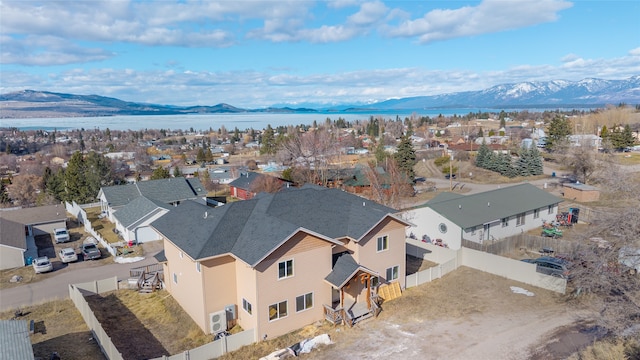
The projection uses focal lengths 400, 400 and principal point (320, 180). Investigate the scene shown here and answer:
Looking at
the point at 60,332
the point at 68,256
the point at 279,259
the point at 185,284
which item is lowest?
the point at 60,332

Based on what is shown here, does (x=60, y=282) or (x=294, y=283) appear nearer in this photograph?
(x=294, y=283)

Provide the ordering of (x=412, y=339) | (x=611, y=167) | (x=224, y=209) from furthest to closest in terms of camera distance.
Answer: (x=224, y=209) < (x=412, y=339) < (x=611, y=167)

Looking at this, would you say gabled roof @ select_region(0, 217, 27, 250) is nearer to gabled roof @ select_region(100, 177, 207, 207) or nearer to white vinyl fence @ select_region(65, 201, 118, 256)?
white vinyl fence @ select_region(65, 201, 118, 256)

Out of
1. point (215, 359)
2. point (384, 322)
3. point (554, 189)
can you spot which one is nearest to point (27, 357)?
point (215, 359)

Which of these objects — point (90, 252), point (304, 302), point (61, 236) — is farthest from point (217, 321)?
point (61, 236)

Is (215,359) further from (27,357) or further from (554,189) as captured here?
(554,189)

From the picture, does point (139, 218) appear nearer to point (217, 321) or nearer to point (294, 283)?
point (217, 321)

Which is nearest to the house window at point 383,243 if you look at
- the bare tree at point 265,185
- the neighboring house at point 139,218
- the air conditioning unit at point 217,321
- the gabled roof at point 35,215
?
the air conditioning unit at point 217,321
